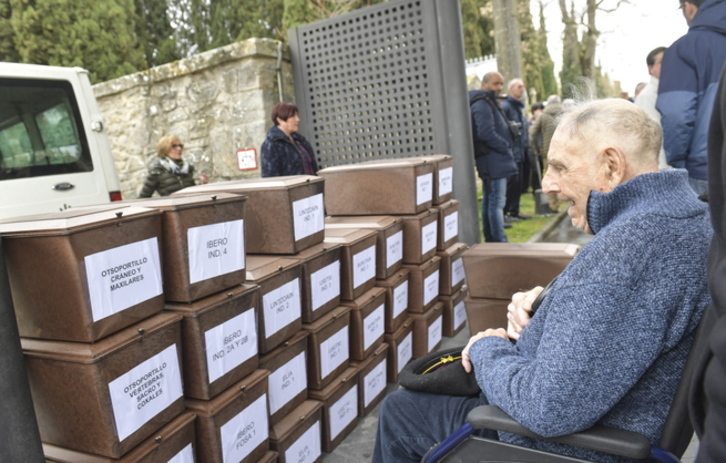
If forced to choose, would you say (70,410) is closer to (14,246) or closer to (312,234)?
(14,246)

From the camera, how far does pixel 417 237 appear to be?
3.00 meters

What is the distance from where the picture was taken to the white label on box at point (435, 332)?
3221 millimetres

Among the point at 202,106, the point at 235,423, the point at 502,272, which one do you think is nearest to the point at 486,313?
the point at 502,272

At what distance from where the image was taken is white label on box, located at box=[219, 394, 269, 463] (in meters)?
1.68

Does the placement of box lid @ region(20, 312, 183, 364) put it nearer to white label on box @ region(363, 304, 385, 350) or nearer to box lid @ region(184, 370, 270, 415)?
box lid @ region(184, 370, 270, 415)

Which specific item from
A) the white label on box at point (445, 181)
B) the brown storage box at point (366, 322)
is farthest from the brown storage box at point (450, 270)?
the brown storage box at point (366, 322)

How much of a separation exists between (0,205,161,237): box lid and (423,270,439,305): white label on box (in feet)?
6.32

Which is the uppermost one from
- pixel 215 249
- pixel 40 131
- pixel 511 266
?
pixel 40 131

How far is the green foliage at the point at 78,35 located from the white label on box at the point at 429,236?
11400mm

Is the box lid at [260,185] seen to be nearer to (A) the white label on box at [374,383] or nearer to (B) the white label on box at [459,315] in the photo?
(A) the white label on box at [374,383]

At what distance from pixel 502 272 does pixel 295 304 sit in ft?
4.52

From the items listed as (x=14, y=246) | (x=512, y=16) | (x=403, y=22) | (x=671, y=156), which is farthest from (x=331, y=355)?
(x=512, y=16)

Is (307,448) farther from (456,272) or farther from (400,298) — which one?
(456,272)

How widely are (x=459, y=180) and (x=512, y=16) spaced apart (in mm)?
6279
